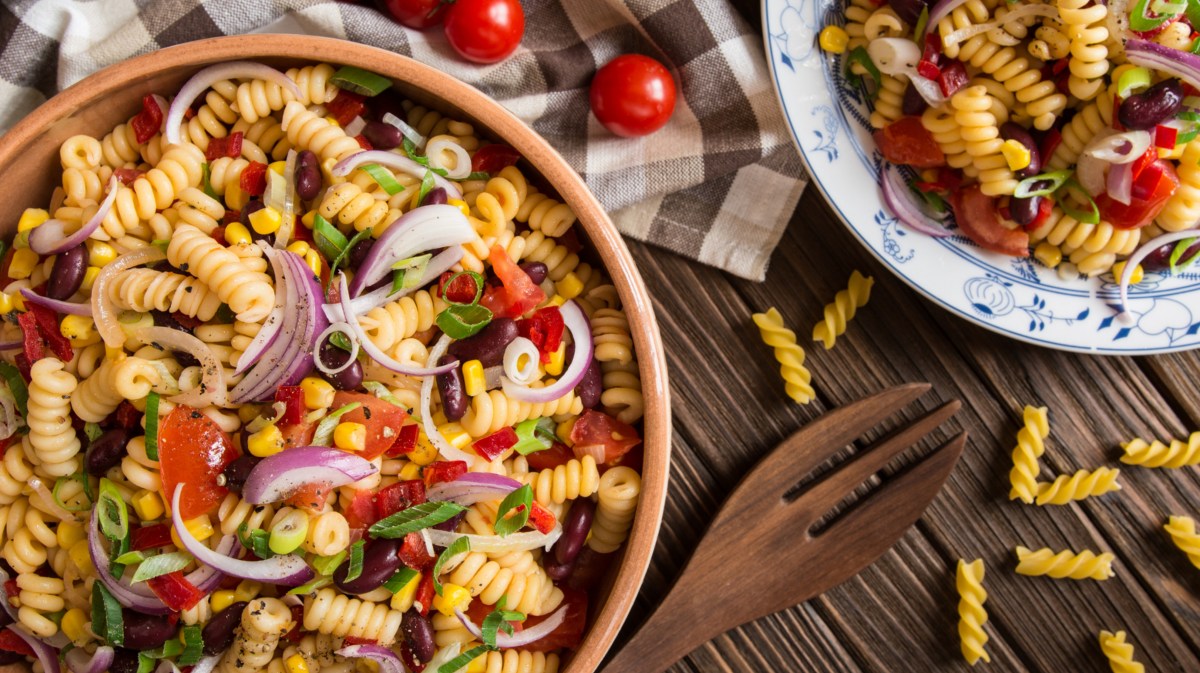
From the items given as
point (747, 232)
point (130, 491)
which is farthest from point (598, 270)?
point (130, 491)

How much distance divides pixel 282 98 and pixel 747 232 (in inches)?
67.4

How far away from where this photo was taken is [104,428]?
8.96ft

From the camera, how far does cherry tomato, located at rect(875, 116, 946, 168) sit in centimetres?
315

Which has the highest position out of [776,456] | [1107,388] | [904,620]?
[776,456]

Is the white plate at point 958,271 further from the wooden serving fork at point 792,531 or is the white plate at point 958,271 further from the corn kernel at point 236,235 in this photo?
the corn kernel at point 236,235

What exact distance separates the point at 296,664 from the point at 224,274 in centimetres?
114

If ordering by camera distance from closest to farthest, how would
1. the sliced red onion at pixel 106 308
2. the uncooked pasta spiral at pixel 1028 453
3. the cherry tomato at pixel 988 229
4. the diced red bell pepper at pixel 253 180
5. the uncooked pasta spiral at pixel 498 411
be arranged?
the sliced red onion at pixel 106 308
the uncooked pasta spiral at pixel 498 411
the diced red bell pepper at pixel 253 180
the cherry tomato at pixel 988 229
the uncooked pasta spiral at pixel 1028 453

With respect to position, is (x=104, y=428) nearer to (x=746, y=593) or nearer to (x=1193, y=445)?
(x=746, y=593)

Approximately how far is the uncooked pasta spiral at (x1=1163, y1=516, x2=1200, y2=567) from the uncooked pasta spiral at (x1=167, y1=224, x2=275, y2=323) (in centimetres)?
337

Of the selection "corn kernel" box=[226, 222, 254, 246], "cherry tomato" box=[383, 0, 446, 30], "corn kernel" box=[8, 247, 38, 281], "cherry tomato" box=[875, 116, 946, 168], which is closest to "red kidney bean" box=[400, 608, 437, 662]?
"corn kernel" box=[226, 222, 254, 246]

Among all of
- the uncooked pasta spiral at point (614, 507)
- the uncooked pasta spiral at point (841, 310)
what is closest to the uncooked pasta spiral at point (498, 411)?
the uncooked pasta spiral at point (614, 507)

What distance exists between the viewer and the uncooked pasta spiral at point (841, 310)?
338 centimetres

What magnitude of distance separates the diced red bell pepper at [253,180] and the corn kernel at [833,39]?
6.26ft

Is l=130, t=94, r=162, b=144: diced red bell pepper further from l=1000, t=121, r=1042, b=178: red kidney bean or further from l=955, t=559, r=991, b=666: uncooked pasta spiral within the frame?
l=955, t=559, r=991, b=666: uncooked pasta spiral
